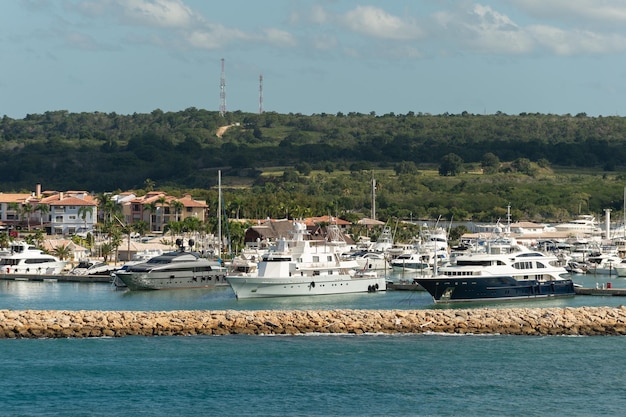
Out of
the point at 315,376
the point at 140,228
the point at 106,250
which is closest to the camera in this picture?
the point at 315,376

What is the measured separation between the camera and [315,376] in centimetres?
3847

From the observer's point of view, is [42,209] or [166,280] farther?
[42,209]

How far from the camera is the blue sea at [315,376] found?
34.6m

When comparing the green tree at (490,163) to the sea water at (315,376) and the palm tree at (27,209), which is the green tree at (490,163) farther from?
the sea water at (315,376)

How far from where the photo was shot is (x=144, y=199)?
127375 millimetres

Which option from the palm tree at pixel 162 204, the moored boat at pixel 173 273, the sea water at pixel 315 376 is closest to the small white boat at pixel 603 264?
the moored boat at pixel 173 273

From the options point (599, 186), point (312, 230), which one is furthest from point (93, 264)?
point (599, 186)

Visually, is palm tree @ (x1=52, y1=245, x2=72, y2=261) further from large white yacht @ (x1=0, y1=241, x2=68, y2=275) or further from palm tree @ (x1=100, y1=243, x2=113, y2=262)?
large white yacht @ (x1=0, y1=241, x2=68, y2=275)

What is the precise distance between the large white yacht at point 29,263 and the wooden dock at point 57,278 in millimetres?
896

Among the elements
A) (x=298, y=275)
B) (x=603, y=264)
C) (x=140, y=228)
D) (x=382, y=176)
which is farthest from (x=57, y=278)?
(x=382, y=176)

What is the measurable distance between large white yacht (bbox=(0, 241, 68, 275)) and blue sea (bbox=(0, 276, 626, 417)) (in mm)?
37629

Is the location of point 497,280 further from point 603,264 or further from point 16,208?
point 16,208

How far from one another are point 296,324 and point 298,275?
59.2ft

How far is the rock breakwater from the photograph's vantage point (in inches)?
1802
